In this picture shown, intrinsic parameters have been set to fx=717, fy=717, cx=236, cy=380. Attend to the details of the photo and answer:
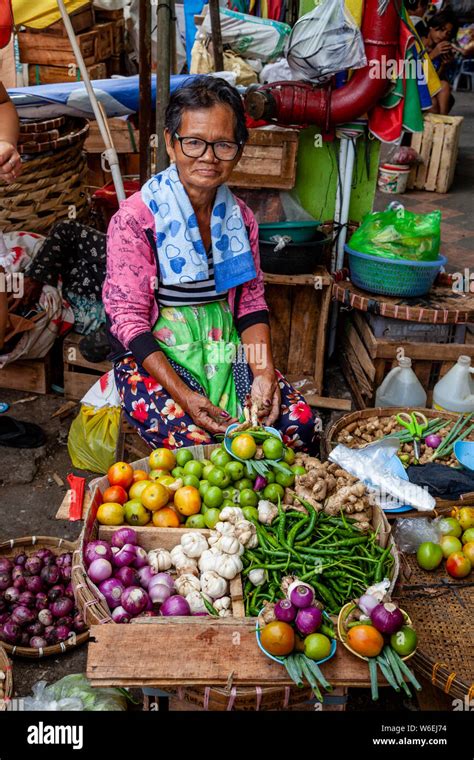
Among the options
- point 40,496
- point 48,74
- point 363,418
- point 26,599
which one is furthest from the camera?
point 48,74

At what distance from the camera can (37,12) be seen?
253 inches

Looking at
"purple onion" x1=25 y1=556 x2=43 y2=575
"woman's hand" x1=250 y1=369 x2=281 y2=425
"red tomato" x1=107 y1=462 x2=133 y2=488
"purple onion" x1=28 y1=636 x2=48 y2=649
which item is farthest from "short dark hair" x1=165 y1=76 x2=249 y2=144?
"purple onion" x1=28 y1=636 x2=48 y2=649

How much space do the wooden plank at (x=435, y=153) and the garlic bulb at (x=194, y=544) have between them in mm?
7223

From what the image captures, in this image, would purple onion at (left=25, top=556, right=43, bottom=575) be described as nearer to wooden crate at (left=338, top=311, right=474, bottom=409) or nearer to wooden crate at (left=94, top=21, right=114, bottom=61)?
wooden crate at (left=338, top=311, right=474, bottom=409)

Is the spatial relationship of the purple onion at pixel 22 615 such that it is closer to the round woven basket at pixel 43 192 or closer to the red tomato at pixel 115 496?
the red tomato at pixel 115 496

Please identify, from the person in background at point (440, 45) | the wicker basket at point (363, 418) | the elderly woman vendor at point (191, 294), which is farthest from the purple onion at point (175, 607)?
the person in background at point (440, 45)

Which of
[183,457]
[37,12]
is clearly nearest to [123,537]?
[183,457]

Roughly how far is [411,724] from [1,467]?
2481 millimetres

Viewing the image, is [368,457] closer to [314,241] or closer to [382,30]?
[314,241]

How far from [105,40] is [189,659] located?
6910 mm

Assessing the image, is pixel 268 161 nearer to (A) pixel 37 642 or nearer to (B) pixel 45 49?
(A) pixel 37 642

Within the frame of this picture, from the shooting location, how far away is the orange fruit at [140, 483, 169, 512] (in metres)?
2.33

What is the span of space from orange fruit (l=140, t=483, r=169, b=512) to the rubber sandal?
175cm

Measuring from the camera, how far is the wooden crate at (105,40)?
23.2 ft
